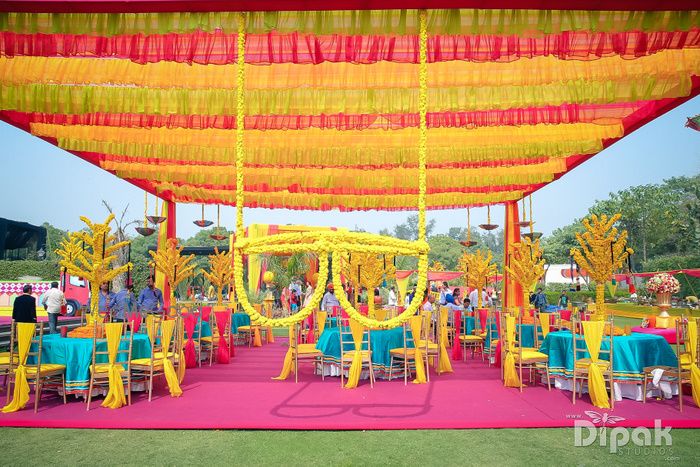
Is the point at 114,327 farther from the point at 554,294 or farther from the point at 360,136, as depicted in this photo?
the point at 554,294

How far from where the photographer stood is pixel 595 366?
5953 mm

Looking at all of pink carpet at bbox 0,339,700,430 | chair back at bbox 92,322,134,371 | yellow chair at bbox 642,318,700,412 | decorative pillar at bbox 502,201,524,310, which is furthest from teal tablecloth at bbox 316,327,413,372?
decorative pillar at bbox 502,201,524,310

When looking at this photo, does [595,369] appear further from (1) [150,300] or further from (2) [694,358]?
(1) [150,300]

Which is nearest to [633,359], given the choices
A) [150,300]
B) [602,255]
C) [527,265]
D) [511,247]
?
[602,255]

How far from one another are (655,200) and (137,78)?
4557 cm

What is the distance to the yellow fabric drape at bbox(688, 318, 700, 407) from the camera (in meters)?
5.82

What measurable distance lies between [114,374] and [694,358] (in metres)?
6.51

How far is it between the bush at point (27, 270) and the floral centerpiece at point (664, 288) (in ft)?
89.2

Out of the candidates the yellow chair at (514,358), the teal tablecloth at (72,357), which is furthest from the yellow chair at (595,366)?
the teal tablecloth at (72,357)

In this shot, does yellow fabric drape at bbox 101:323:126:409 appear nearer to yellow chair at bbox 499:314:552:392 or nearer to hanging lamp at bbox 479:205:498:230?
yellow chair at bbox 499:314:552:392

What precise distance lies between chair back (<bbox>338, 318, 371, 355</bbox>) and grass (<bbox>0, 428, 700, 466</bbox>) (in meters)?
2.14

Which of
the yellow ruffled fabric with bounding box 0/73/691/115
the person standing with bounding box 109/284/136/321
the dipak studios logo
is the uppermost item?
the yellow ruffled fabric with bounding box 0/73/691/115

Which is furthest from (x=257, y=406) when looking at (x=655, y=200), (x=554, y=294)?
(x=655, y=200)

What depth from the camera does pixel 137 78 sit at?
6164 mm
